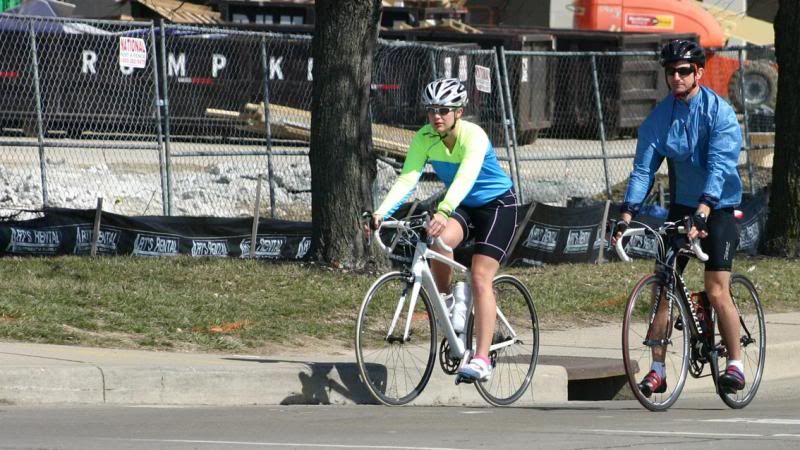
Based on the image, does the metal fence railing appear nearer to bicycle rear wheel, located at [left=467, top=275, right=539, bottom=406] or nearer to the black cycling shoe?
bicycle rear wheel, located at [left=467, top=275, right=539, bottom=406]

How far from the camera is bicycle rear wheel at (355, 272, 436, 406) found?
320 inches

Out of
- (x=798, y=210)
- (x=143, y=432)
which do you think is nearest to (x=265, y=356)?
(x=143, y=432)

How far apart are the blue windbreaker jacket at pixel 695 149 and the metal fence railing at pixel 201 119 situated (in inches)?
292

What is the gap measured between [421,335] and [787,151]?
8.78 meters

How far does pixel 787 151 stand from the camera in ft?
52.4

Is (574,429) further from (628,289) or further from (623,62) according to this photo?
(623,62)

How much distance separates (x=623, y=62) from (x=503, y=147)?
27.9ft

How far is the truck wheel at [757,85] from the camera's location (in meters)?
25.7

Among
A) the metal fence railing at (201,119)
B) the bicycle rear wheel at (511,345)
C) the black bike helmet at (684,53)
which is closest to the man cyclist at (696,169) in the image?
the black bike helmet at (684,53)

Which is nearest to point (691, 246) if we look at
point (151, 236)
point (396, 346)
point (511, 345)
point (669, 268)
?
point (669, 268)

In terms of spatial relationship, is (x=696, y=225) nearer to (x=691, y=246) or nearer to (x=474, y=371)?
(x=691, y=246)

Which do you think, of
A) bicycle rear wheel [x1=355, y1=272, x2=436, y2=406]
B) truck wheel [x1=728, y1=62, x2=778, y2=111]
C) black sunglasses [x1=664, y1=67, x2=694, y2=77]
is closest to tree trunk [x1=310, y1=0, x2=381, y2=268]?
bicycle rear wheel [x1=355, y1=272, x2=436, y2=406]

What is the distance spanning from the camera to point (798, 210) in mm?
15922

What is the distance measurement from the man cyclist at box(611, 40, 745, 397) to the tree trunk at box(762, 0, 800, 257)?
7.68 meters
